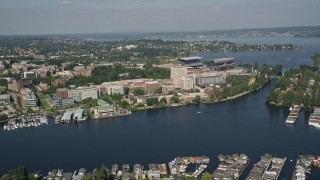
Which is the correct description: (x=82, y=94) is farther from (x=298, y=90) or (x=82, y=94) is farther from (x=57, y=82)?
(x=298, y=90)

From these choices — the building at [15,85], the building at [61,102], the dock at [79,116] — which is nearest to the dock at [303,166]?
the dock at [79,116]

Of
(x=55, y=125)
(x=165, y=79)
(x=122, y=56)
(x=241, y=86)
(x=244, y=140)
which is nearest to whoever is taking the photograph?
(x=244, y=140)

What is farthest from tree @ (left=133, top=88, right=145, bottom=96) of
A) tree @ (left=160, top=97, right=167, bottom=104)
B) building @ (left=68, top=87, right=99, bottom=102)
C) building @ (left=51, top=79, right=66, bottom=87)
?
building @ (left=51, top=79, right=66, bottom=87)

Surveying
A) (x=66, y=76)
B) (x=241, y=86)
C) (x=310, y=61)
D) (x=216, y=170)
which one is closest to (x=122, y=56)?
(x=66, y=76)

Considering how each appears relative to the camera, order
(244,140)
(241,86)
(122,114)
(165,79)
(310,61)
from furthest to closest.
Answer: (310,61), (165,79), (241,86), (122,114), (244,140)

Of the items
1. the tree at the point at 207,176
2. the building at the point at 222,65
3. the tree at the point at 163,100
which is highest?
the building at the point at 222,65

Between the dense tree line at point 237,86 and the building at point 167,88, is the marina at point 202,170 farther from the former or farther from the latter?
the building at point 167,88

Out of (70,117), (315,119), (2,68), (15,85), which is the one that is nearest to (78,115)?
(70,117)

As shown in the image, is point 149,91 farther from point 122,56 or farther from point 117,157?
point 122,56
